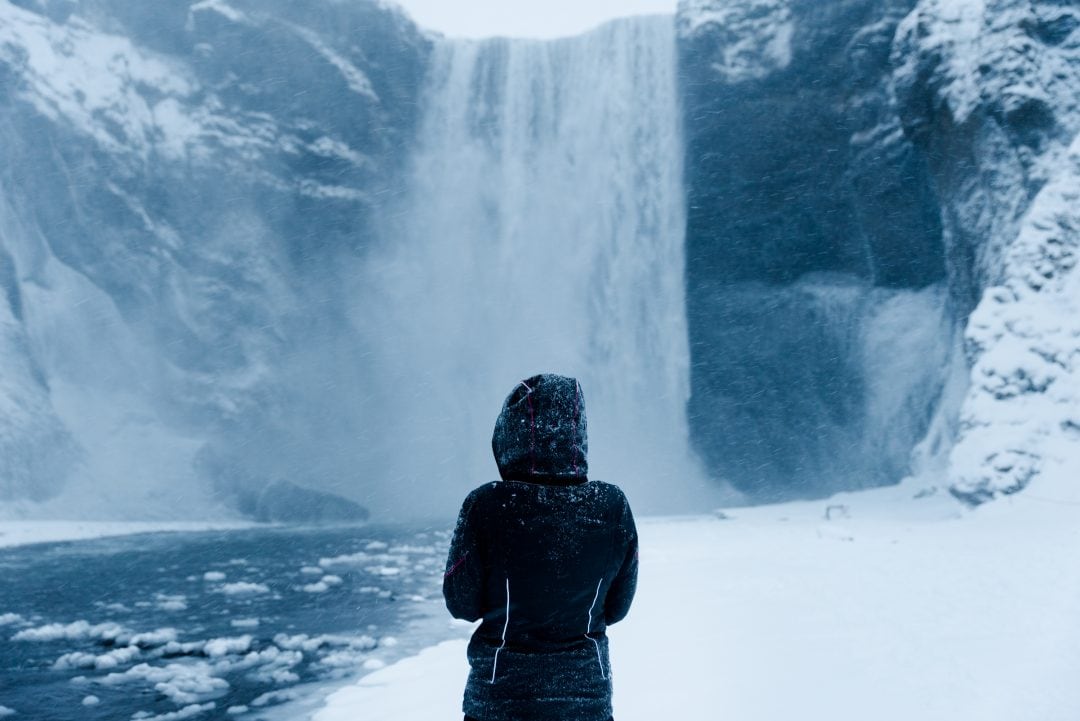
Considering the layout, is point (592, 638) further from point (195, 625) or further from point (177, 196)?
point (177, 196)

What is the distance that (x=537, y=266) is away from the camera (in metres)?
34.1

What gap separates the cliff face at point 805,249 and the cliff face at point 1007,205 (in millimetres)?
4380

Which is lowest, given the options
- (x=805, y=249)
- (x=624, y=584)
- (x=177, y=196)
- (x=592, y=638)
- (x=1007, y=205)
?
(x=592, y=638)

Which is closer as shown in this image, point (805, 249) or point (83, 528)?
point (83, 528)

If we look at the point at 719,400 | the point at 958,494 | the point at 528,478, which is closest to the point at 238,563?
the point at 958,494

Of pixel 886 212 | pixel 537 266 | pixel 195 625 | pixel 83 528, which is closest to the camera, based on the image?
pixel 195 625

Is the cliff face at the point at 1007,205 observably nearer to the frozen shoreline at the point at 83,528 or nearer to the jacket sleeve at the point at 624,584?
the jacket sleeve at the point at 624,584

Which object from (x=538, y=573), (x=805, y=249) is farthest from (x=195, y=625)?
(x=805, y=249)

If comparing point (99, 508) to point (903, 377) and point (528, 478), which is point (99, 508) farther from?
point (528, 478)

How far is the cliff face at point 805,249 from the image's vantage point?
86.5 ft

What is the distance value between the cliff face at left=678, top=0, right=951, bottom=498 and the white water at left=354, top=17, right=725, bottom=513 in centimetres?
140

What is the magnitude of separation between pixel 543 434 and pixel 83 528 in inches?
1082

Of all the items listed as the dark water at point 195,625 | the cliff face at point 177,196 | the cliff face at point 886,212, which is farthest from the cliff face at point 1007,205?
the cliff face at point 177,196

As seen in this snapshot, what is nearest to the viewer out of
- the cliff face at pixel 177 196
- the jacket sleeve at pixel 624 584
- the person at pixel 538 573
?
the person at pixel 538 573
